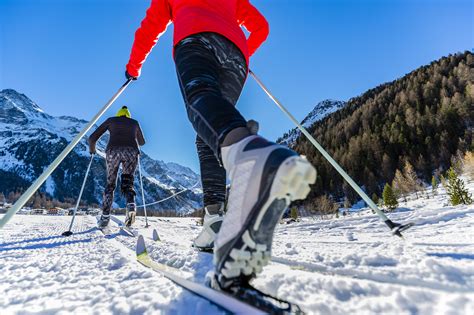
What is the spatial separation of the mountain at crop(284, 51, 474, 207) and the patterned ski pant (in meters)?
46.2

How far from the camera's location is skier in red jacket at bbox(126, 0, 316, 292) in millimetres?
715

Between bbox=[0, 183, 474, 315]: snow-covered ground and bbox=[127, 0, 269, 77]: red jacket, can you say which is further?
bbox=[127, 0, 269, 77]: red jacket

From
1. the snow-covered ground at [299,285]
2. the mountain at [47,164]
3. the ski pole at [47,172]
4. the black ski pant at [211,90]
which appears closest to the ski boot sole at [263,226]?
the snow-covered ground at [299,285]

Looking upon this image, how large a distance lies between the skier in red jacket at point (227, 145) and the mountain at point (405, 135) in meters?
48.6

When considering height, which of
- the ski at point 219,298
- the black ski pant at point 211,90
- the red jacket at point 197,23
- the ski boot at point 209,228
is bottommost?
the ski at point 219,298

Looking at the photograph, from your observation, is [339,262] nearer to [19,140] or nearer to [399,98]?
[399,98]

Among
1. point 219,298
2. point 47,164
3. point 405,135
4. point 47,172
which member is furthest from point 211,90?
point 47,164

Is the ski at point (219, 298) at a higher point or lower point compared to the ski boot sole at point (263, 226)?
lower

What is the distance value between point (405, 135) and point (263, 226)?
69.7 meters

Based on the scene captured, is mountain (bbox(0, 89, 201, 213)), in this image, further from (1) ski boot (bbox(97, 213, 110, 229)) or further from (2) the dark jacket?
(1) ski boot (bbox(97, 213, 110, 229))

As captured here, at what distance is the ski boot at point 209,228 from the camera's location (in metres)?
1.57

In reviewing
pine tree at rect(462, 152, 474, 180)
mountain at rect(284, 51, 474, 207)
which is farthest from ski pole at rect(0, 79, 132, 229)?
mountain at rect(284, 51, 474, 207)

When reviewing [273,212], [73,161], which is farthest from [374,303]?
[73,161]

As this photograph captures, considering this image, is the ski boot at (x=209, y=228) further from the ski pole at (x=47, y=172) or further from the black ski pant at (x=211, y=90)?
the ski pole at (x=47, y=172)
